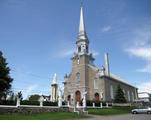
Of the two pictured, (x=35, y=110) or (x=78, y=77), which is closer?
(x=35, y=110)

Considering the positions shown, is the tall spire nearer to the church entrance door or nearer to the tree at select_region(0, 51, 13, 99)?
the church entrance door

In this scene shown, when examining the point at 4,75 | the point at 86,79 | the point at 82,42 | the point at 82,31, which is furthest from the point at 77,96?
the point at 4,75

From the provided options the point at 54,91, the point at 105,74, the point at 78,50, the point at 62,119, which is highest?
the point at 78,50

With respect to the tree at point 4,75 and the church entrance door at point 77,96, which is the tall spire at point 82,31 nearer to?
the church entrance door at point 77,96

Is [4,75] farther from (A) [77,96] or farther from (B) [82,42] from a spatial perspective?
(B) [82,42]

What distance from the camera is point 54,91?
60.3m

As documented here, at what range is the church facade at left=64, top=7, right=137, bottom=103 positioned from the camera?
2355 inches

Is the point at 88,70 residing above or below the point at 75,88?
above

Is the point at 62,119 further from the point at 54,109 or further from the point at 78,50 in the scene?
the point at 78,50

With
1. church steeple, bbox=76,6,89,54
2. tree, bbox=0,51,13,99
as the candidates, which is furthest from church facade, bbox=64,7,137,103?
tree, bbox=0,51,13,99

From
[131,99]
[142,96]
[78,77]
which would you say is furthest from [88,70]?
[142,96]

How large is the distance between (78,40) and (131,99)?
29286mm

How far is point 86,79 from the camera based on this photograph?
60938 millimetres

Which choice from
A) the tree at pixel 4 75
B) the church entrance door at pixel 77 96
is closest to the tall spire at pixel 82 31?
the church entrance door at pixel 77 96
